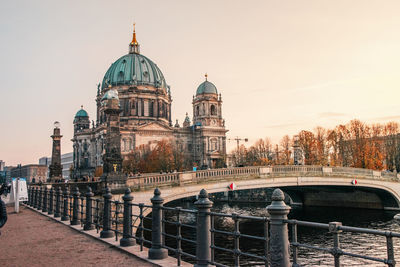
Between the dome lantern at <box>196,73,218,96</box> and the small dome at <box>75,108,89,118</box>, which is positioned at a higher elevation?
the dome lantern at <box>196,73,218,96</box>

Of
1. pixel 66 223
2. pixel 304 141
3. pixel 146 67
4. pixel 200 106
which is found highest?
pixel 146 67

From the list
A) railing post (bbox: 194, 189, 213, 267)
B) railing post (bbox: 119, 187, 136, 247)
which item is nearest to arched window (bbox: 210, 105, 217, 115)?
railing post (bbox: 119, 187, 136, 247)

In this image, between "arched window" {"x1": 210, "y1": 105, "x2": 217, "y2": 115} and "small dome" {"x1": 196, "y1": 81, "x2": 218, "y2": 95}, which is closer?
"small dome" {"x1": 196, "y1": 81, "x2": 218, "y2": 95}

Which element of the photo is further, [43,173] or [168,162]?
[43,173]

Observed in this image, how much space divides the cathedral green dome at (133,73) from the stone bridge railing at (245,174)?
225 ft

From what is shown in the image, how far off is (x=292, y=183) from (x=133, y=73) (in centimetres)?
7354

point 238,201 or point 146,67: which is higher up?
point 146,67

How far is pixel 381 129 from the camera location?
Answer: 232ft

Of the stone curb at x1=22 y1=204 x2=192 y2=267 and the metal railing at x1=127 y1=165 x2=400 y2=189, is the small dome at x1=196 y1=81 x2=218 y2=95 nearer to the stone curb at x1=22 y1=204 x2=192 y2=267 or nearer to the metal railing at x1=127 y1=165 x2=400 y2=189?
the metal railing at x1=127 y1=165 x2=400 y2=189

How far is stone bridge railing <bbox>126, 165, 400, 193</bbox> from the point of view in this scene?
96.2ft

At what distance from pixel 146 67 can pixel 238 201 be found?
55819mm

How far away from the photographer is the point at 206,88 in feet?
318

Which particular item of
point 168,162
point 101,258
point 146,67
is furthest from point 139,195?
point 146,67

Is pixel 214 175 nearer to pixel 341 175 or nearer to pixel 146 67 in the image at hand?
pixel 341 175
